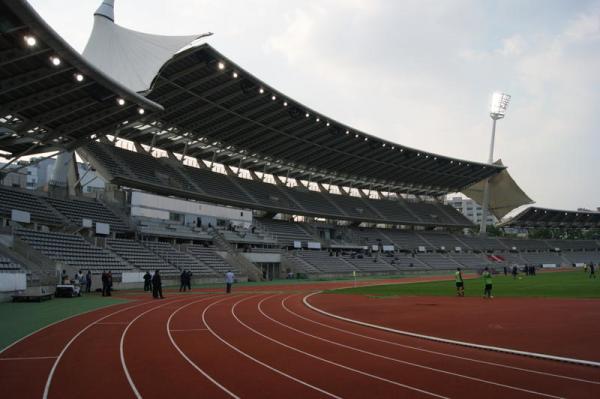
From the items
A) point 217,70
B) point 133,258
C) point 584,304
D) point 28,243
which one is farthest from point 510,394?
point 217,70

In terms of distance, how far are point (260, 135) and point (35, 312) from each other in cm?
3826

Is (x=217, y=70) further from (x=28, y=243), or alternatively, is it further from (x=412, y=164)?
(x=412, y=164)

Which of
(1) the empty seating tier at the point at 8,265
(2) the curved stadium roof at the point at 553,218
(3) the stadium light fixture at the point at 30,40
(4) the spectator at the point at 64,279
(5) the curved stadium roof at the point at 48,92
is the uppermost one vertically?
(3) the stadium light fixture at the point at 30,40

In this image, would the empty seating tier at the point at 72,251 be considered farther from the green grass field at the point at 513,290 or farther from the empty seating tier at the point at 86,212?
the green grass field at the point at 513,290

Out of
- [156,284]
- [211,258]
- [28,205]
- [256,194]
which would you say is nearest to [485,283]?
[156,284]

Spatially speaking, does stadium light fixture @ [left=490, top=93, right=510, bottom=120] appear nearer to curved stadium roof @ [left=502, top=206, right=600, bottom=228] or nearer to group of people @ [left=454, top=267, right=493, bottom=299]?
curved stadium roof @ [left=502, top=206, right=600, bottom=228]

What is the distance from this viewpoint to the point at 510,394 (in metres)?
7.19

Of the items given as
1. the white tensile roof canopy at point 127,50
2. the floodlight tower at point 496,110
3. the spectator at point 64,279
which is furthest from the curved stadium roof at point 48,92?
the floodlight tower at point 496,110

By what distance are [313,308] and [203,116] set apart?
3042 cm

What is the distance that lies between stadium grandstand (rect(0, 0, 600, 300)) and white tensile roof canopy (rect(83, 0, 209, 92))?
15cm

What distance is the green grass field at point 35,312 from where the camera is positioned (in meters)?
13.2

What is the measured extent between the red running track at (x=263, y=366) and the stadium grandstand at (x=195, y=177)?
11.8m

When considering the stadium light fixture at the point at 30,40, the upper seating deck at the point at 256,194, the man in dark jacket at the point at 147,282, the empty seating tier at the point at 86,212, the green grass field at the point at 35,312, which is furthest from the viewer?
the upper seating deck at the point at 256,194

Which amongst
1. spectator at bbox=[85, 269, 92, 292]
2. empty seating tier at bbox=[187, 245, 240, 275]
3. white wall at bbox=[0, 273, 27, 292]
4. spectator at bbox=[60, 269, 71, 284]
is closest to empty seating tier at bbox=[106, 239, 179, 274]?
empty seating tier at bbox=[187, 245, 240, 275]
